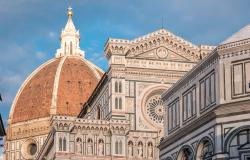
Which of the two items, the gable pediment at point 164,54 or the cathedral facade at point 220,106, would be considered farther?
the gable pediment at point 164,54

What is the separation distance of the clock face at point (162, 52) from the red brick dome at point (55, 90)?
41957 mm

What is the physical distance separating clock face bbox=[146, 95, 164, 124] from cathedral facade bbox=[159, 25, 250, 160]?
26.6m

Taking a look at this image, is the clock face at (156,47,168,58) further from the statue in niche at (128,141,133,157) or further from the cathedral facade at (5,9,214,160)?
the statue in niche at (128,141,133,157)

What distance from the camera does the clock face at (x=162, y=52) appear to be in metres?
65.8

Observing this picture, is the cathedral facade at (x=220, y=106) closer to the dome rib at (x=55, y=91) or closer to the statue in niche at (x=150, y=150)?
the statue in niche at (x=150, y=150)

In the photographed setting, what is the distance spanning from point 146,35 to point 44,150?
15.7 metres

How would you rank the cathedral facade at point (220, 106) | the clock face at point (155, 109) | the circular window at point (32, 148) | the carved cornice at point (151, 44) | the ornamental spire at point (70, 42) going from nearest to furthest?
the cathedral facade at point (220, 106)
the carved cornice at point (151, 44)
the clock face at point (155, 109)
the circular window at point (32, 148)
the ornamental spire at point (70, 42)

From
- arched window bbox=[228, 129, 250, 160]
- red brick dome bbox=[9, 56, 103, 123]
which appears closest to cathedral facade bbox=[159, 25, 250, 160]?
arched window bbox=[228, 129, 250, 160]

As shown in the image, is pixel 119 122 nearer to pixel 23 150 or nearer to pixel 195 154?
pixel 195 154

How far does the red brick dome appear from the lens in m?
108

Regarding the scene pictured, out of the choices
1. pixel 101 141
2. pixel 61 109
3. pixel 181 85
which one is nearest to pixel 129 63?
pixel 101 141

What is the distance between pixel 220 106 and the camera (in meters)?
33.3

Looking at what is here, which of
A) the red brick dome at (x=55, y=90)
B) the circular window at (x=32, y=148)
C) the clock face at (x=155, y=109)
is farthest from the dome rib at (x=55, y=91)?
the clock face at (x=155, y=109)

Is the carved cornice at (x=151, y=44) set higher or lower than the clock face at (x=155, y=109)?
higher
